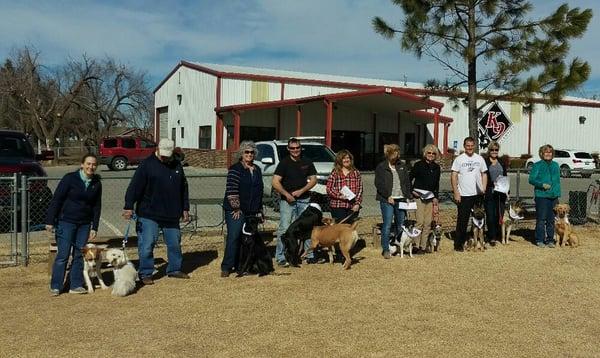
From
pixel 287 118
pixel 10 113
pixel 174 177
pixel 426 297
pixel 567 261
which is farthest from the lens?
pixel 10 113

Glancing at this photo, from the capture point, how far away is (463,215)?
9156 millimetres

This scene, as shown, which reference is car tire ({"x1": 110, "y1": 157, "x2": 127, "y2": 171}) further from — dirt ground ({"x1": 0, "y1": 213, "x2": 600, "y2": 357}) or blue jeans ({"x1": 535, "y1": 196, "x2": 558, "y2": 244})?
blue jeans ({"x1": 535, "y1": 196, "x2": 558, "y2": 244})

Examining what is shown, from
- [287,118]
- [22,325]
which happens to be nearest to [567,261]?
[22,325]

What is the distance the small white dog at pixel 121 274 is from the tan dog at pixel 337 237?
7.94 feet

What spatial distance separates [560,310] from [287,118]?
27.0m

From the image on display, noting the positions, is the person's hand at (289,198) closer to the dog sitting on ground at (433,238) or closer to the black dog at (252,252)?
the black dog at (252,252)

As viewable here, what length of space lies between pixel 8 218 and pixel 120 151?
859 inches

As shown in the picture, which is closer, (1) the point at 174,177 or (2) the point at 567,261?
(1) the point at 174,177

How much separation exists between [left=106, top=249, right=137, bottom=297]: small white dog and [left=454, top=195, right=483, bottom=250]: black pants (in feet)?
16.9

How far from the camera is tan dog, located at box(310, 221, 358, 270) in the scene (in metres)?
7.57

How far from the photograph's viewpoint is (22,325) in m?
5.35

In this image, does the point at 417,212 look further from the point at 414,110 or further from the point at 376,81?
the point at 376,81

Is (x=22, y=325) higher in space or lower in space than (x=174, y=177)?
lower

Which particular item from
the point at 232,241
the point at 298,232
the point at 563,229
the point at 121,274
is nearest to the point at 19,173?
the point at 121,274
